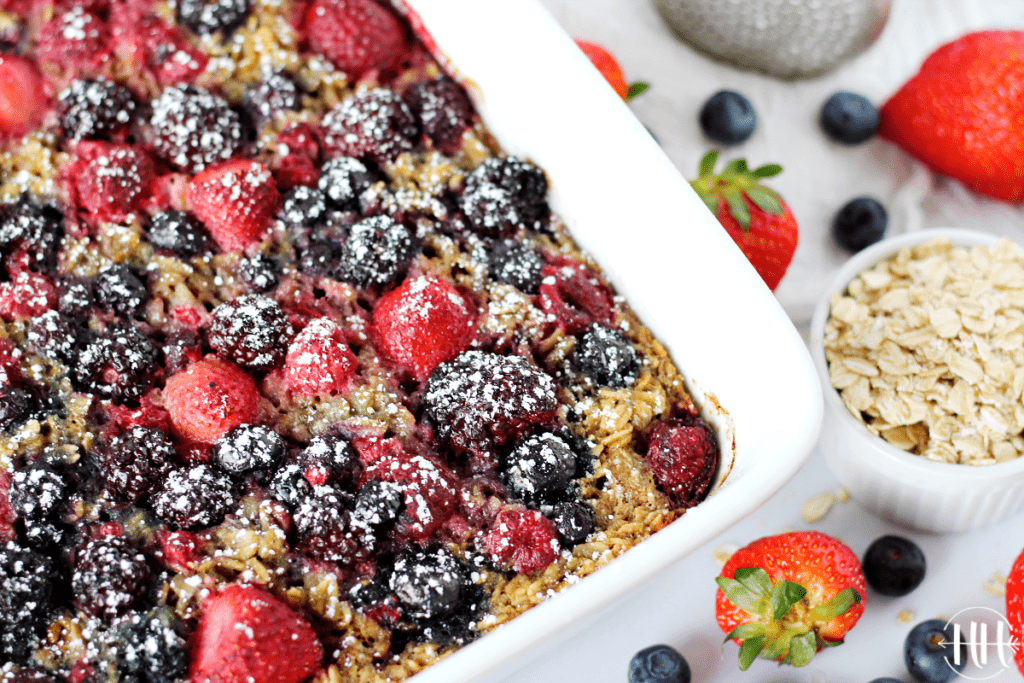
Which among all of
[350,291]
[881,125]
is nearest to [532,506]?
[350,291]

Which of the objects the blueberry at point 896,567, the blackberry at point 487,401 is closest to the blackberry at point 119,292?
the blackberry at point 487,401

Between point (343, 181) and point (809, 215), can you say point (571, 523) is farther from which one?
point (809, 215)

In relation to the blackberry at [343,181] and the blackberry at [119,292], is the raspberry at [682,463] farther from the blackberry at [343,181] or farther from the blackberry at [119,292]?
the blackberry at [119,292]

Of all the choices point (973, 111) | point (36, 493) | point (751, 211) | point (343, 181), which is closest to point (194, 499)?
point (36, 493)

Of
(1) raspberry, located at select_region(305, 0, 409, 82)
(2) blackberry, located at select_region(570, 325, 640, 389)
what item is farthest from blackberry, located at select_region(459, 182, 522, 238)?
(1) raspberry, located at select_region(305, 0, 409, 82)

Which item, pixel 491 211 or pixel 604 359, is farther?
pixel 491 211

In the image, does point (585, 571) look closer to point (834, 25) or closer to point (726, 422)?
point (726, 422)

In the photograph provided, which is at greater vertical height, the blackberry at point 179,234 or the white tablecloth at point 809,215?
the blackberry at point 179,234

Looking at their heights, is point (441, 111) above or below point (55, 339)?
above
